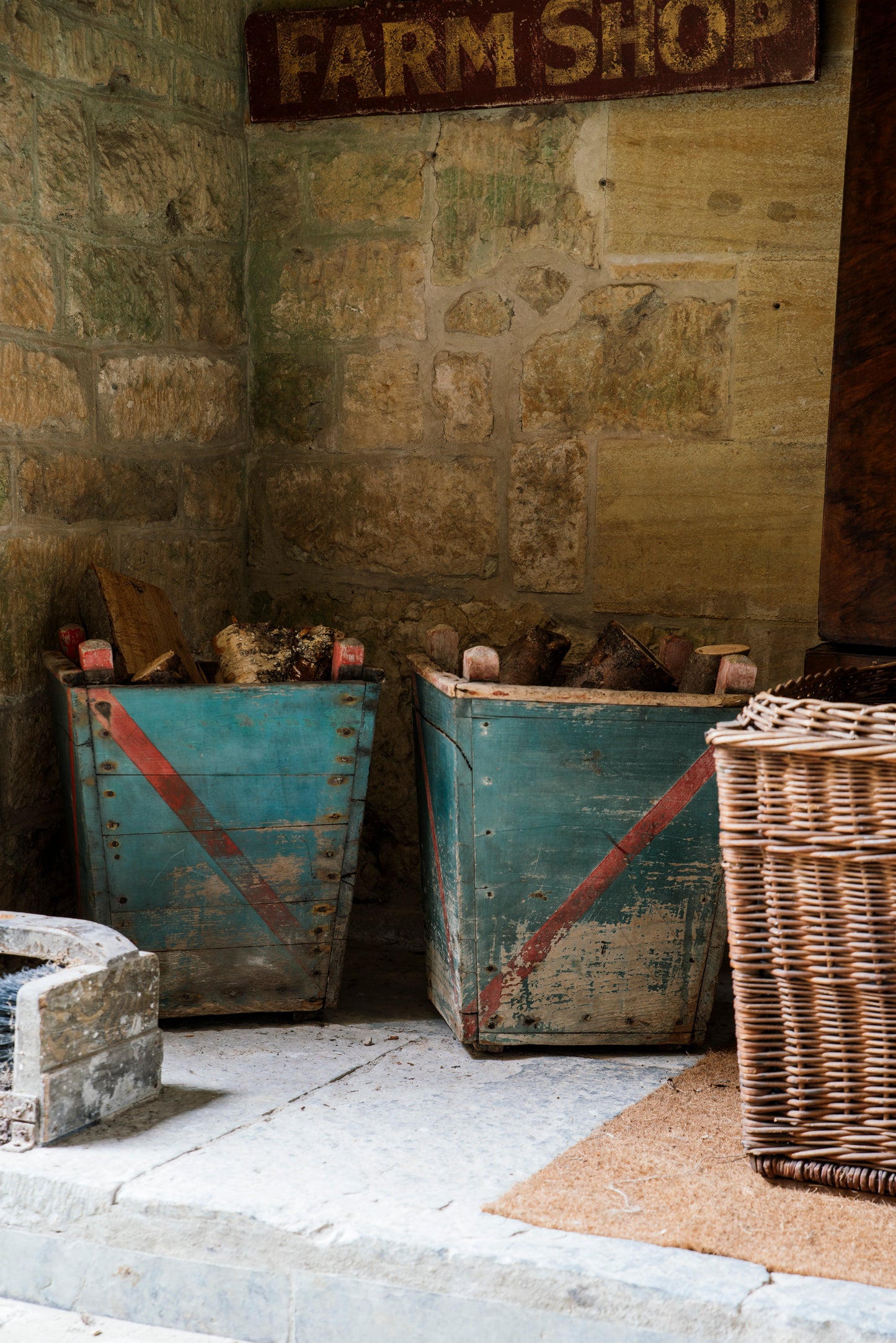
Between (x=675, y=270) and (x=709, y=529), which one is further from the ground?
(x=675, y=270)

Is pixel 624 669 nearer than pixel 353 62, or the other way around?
pixel 624 669

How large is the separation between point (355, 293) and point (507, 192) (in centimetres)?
44

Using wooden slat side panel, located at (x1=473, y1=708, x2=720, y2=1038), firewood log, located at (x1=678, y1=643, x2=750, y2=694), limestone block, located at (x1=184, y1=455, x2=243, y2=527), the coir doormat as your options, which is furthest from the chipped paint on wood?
limestone block, located at (x1=184, y1=455, x2=243, y2=527)

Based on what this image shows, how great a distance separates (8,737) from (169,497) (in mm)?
737

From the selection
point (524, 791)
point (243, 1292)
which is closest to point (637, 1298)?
point (243, 1292)

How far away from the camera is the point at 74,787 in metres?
2.56

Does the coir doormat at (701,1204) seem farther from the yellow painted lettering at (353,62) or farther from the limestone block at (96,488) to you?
the yellow painted lettering at (353,62)

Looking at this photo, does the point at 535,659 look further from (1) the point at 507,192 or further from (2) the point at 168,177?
(2) the point at 168,177

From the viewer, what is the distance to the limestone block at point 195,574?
10.1 ft

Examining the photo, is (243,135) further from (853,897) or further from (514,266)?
(853,897)

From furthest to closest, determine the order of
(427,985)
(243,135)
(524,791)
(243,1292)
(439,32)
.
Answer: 1. (243,135)
2. (439,32)
3. (427,985)
4. (524,791)
5. (243,1292)

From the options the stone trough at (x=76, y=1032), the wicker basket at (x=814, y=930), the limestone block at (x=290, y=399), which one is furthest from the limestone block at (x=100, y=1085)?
A: the limestone block at (x=290, y=399)

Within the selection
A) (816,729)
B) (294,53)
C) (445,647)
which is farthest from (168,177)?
(816,729)

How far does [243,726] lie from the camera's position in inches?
100
